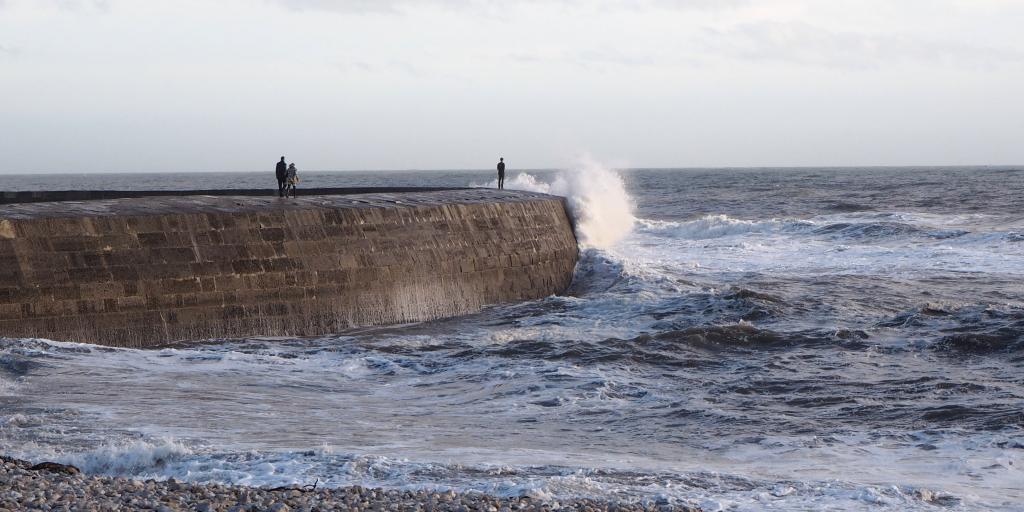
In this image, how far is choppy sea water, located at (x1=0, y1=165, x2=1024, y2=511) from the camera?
7828 mm

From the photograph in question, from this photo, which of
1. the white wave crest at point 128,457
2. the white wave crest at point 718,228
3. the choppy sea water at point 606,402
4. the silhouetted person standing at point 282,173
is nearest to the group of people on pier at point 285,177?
the silhouetted person standing at point 282,173

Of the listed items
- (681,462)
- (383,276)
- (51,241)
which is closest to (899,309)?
(383,276)

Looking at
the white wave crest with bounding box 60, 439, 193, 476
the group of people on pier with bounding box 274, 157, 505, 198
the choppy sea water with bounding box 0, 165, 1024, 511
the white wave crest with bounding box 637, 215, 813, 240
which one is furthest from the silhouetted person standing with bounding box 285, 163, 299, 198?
the white wave crest with bounding box 637, 215, 813, 240

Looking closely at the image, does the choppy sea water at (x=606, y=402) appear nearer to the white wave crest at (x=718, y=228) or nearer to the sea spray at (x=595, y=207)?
the sea spray at (x=595, y=207)

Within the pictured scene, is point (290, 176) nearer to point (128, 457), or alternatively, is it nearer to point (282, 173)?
point (282, 173)

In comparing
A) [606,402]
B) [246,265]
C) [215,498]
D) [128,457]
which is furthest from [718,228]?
[215,498]

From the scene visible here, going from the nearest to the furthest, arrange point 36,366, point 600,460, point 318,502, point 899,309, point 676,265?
point 318,502, point 600,460, point 36,366, point 899,309, point 676,265

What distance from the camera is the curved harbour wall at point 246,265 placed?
1282 cm

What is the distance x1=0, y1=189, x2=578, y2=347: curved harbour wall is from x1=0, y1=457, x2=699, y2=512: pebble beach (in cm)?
582

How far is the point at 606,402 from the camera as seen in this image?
10773mm

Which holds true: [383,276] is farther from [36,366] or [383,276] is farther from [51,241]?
[36,366]

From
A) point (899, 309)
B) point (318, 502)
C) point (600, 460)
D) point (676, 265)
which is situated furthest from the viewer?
point (676, 265)

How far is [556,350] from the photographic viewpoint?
13.7 meters

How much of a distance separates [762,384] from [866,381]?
1072mm
